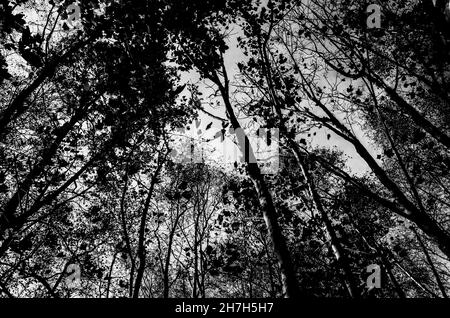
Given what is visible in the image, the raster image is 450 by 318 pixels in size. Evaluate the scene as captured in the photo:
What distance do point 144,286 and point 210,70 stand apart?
53.2 ft

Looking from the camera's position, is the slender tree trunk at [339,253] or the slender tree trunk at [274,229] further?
the slender tree trunk at [339,253]

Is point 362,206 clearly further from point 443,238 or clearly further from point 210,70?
point 210,70

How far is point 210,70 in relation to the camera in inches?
280

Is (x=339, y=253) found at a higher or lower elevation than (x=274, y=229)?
lower

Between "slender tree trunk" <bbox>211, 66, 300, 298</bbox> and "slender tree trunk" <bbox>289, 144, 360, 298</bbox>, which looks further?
"slender tree trunk" <bbox>289, 144, 360, 298</bbox>

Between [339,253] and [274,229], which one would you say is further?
[339,253]

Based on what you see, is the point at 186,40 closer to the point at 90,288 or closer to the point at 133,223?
the point at 133,223
